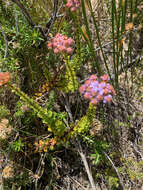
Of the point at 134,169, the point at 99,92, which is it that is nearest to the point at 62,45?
the point at 99,92

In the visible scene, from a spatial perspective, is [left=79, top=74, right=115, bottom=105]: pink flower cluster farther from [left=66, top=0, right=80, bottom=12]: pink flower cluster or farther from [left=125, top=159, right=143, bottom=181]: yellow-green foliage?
[left=125, top=159, right=143, bottom=181]: yellow-green foliage

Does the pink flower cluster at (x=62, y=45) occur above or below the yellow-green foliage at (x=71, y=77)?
above

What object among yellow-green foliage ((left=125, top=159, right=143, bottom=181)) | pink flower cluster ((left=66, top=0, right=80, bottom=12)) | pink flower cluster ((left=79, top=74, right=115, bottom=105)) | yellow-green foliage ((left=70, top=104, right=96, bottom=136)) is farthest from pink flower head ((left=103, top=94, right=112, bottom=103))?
yellow-green foliage ((left=125, top=159, right=143, bottom=181))

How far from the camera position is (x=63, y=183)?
7.23ft

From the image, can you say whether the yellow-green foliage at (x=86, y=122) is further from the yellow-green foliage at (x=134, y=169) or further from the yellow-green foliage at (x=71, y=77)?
the yellow-green foliage at (x=134, y=169)

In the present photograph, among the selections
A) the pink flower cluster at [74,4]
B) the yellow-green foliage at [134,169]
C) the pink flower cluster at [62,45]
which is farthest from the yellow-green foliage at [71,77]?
the yellow-green foliage at [134,169]

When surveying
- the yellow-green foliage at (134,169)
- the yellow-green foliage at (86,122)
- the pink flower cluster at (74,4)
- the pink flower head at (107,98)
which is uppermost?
the pink flower cluster at (74,4)

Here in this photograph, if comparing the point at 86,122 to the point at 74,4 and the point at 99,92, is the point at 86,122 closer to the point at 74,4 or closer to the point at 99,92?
the point at 99,92

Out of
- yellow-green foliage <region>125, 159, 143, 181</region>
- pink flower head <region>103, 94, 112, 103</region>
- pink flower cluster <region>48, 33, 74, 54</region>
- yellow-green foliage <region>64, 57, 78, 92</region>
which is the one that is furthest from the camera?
yellow-green foliage <region>125, 159, 143, 181</region>

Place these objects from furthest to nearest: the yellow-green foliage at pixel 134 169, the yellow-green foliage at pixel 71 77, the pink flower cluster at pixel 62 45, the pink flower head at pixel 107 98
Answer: the yellow-green foliage at pixel 134 169, the yellow-green foliage at pixel 71 77, the pink flower cluster at pixel 62 45, the pink flower head at pixel 107 98

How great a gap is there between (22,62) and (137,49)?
175 cm

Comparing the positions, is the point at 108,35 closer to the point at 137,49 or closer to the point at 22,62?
the point at 137,49

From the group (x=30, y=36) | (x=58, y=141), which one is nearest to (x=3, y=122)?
(x=58, y=141)

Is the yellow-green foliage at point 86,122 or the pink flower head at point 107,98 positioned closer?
the pink flower head at point 107,98
